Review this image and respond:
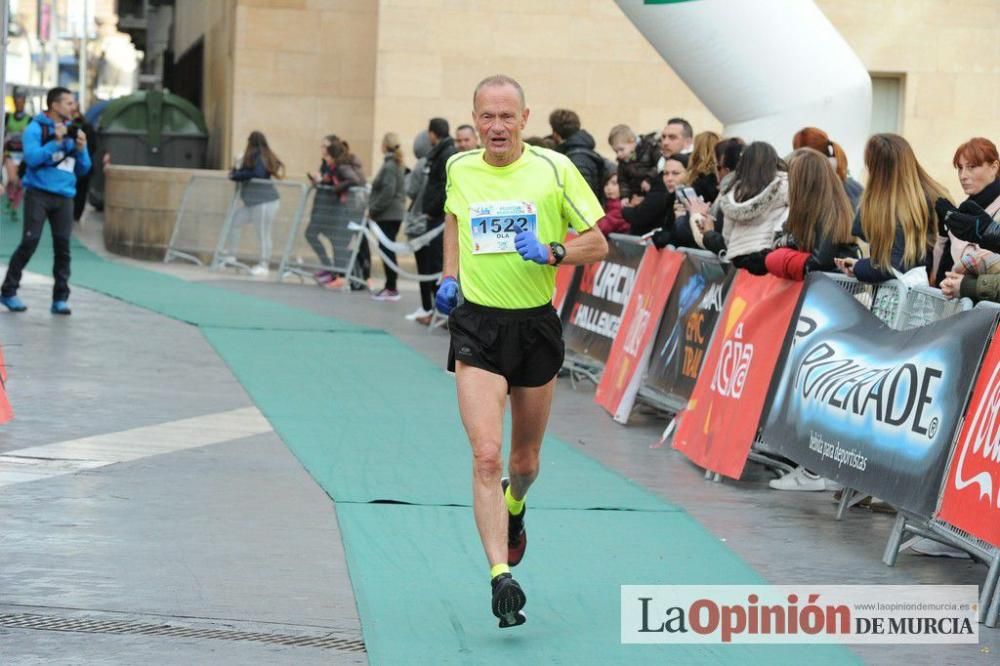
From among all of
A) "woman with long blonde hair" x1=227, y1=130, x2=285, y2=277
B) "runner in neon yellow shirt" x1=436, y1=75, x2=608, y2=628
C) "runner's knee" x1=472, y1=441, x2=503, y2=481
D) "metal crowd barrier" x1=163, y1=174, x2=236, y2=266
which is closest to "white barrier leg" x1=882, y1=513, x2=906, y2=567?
"runner in neon yellow shirt" x1=436, y1=75, x2=608, y2=628

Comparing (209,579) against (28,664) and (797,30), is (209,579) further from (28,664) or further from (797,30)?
(797,30)

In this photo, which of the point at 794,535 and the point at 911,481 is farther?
the point at 794,535

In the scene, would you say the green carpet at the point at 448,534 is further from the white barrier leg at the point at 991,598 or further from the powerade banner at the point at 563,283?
the powerade banner at the point at 563,283

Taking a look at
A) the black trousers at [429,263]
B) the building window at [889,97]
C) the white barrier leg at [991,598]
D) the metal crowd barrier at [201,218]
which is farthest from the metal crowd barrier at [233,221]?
the white barrier leg at [991,598]

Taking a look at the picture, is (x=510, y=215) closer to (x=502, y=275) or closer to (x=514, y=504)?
(x=502, y=275)

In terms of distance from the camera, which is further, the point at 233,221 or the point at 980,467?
the point at 233,221

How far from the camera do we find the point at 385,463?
365 inches

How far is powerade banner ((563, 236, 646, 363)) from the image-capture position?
12328 mm

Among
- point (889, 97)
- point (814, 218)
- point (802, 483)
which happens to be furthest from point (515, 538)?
point (889, 97)

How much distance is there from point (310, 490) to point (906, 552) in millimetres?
2946

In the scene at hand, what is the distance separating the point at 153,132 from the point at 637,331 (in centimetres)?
2006

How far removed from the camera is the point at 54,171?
49.7 ft

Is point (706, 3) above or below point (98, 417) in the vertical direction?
above

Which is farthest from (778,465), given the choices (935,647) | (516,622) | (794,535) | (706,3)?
(706,3)
